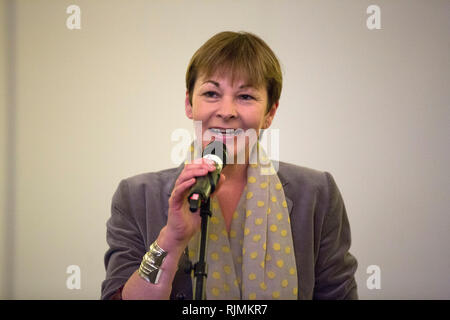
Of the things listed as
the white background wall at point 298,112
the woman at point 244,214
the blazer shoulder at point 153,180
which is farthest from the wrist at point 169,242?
the white background wall at point 298,112

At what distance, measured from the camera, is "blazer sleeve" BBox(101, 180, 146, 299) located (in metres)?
1.22

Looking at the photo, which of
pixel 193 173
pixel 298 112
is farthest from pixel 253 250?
pixel 298 112

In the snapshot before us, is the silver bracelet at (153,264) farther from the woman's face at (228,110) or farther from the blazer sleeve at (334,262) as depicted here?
the blazer sleeve at (334,262)

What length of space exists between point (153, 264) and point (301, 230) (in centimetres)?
51

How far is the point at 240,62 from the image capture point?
1253mm

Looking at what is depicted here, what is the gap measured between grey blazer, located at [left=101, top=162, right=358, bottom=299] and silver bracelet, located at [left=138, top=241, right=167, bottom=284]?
188 millimetres

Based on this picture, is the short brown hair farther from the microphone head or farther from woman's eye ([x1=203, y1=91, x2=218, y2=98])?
the microphone head

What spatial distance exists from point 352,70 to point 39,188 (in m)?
1.71

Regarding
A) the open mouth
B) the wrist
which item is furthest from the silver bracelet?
the open mouth

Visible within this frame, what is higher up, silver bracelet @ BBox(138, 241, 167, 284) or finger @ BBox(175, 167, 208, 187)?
finger @ BBox(175, 167, 208, 187)

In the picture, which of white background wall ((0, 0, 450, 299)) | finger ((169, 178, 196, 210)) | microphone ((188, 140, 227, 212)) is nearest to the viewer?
microphone ((188, 140, 227, 212))

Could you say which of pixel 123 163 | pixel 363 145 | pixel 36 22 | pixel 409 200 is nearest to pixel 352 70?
pixel 363 145

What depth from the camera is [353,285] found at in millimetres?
1332

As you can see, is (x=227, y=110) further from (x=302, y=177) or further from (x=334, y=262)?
(x=334, y=262)
